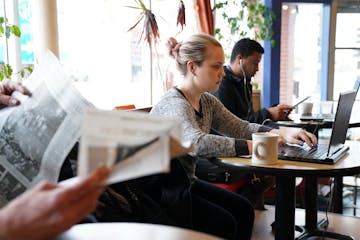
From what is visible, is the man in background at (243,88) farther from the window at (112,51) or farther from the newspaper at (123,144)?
the newspaper at (123,144)

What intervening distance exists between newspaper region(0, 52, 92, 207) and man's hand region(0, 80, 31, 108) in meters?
0.05

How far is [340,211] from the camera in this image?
3334 mm

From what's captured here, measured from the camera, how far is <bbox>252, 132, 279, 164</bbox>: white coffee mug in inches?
63.6

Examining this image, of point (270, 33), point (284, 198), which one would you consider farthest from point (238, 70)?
point (270, 33)

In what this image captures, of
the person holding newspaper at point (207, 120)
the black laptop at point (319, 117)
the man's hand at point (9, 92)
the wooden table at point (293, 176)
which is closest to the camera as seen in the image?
the man's hand at point (9, 92)

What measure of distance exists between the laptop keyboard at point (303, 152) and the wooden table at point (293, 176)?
0.07m

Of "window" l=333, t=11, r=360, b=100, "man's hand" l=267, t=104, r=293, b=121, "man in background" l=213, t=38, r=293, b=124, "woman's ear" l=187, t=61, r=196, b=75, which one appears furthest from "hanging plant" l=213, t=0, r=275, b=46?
"woman's ear" l=187, t=61, r=196, b=75

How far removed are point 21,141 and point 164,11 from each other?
3456mm

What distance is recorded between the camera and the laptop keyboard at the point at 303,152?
1.75 metres

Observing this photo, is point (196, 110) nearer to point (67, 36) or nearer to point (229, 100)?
point (229, 100)

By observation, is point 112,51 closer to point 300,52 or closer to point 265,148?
point 265,148

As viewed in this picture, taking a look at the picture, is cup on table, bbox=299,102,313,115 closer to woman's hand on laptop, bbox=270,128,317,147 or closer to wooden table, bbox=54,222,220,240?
woman's hand on laptop, bbox=270,128,317,147

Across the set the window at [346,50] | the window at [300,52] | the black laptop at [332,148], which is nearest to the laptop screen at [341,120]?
the black laptop at [332,148]

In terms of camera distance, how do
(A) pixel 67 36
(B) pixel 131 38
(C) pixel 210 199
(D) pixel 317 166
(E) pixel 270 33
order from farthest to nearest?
1. (E) pixel 270 33
2. (B) pixel 131 38
3. (A) pixel 67 36
4. (C) pixel 210 199
5. (D) pixel 317 166
